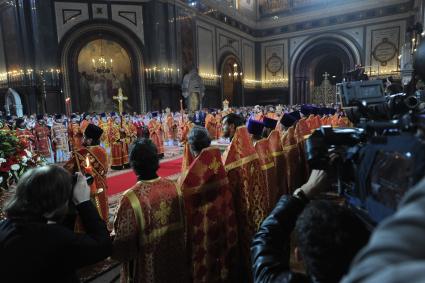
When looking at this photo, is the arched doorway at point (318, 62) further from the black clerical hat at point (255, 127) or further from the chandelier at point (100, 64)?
the black clerical hat at point (255, 127)

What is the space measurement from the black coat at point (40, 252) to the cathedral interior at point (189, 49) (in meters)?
10.1

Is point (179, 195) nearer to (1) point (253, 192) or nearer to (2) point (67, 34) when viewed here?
(1) point (253, 192)

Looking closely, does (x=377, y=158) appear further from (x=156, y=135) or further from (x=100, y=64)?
(x=100, y=64)

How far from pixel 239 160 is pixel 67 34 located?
1517 centimetres

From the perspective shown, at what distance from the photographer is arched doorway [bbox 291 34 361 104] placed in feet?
77.0

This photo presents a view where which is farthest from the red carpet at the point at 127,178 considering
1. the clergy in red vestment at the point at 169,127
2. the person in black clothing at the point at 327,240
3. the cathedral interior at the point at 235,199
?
the person in black clothing at the point at 327,240

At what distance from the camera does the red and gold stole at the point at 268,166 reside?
12.4ft

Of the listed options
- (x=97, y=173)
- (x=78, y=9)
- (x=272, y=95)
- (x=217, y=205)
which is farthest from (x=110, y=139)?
(x=272, y=95)

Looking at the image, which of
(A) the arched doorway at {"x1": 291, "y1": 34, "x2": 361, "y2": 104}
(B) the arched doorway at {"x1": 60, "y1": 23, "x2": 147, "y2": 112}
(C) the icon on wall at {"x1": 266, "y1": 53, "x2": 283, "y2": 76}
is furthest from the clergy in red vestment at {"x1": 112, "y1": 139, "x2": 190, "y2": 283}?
(C) the icon on wall at {"x1": 266, "y1": 53, "x2": 283, "y2": 76}

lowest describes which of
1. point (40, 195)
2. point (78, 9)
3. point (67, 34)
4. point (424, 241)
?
point (40, 195)

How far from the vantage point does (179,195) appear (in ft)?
7.21

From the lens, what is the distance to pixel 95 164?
151 inches

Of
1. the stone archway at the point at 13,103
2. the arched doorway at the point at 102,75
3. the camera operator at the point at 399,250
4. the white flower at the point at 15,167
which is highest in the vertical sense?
the arched doorway at the point at 102,75

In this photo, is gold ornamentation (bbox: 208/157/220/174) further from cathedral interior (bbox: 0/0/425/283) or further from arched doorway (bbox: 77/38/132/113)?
arched doorway (bbox: 77/38/132/113)
